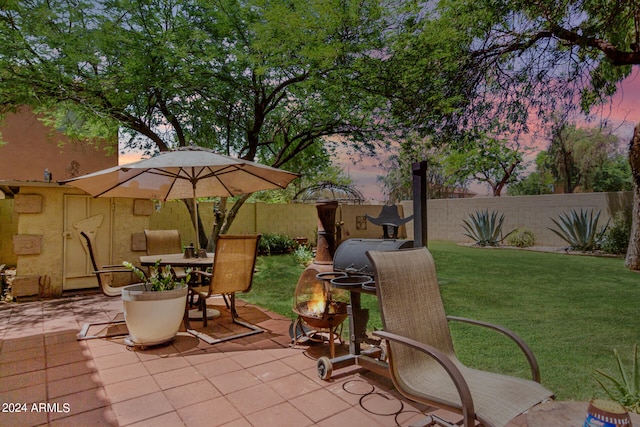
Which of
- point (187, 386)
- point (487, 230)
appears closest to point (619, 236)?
point (487, 230)

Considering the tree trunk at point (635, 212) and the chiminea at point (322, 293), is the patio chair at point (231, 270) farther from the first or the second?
the tree trunk at point (635, 212)

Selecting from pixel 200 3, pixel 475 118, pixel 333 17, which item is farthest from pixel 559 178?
pixel 200 3

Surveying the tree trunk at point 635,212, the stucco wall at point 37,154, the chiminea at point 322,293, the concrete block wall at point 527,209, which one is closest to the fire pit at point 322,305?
the chiminea at point 322,293

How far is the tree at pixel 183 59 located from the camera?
623 centimetres

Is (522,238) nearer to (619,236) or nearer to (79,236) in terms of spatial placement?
(619,236)

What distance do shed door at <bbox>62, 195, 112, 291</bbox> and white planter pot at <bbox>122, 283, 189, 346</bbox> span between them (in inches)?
114

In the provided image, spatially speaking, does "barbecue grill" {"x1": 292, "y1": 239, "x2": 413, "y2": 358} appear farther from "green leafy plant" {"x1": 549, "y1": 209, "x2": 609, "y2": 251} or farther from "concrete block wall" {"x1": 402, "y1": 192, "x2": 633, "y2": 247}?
"concrete block wall" {"x1": 402, "y1": 192, "x2": 633, "y2": 247}

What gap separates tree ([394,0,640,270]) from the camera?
531cm

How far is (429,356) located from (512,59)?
5960 millimetres

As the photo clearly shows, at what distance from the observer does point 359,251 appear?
3.60 m

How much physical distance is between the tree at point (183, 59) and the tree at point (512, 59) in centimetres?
125

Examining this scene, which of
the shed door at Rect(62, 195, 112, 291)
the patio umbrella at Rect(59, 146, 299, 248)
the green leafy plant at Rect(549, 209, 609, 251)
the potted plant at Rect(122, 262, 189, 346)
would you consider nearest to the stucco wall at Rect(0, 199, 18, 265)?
the shed door at Rect(62, 195, 112, 291)

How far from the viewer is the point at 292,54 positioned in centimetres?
721

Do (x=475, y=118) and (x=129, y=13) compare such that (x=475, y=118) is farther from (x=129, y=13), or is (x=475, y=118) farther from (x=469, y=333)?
(x=129, y=13)
